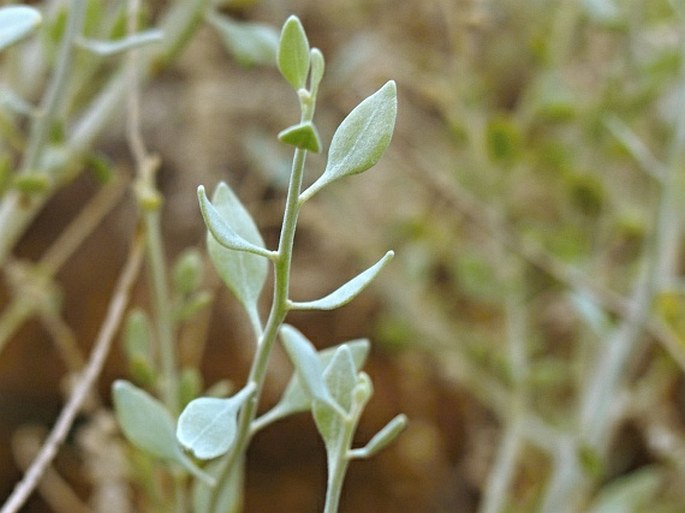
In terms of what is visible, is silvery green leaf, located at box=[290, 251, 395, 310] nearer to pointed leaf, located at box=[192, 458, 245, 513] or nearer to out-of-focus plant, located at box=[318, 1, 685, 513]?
pointed leaf, located at box=[192, 458, 245, 513]

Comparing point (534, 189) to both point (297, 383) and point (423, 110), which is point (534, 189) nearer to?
point (423, 110)

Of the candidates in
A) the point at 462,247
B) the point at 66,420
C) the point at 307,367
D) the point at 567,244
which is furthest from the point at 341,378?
the point at 462,247

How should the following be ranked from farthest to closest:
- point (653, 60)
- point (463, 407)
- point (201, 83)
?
point (463, 407)
point (201, 83)
point (653, 60)

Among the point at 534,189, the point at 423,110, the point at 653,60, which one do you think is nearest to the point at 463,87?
the point at 653,60

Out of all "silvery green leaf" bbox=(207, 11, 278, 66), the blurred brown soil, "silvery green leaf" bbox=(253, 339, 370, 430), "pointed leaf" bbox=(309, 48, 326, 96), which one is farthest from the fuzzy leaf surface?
the blurred brown soil

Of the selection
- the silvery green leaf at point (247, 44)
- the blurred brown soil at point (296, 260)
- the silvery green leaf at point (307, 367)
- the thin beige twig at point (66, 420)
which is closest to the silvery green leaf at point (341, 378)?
the silvery green leaf at point (307, 367)

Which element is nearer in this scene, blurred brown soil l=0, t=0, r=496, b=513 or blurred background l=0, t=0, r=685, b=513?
blurred background l=0, t=0, r=685, b=513

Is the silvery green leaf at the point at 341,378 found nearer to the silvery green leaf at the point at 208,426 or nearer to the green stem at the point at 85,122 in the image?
the silvery green leaf at the point at 208,426
